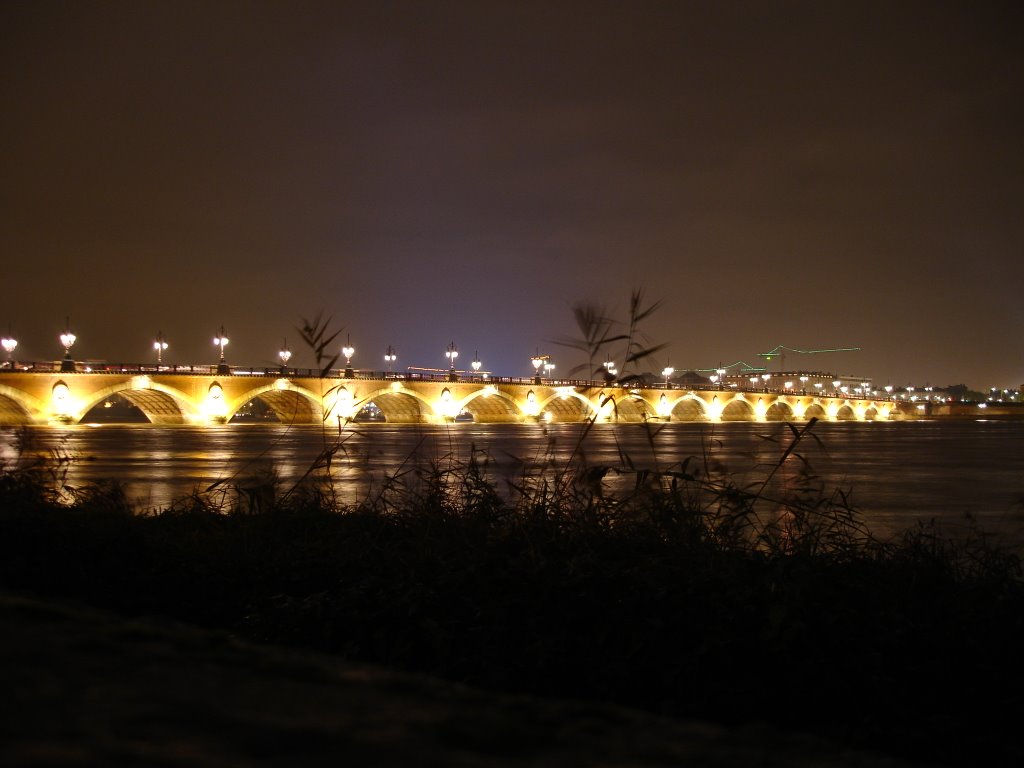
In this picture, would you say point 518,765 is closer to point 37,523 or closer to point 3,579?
point 3,579

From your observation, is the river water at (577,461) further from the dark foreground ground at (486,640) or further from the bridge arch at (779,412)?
the bridge arch at (779,412)

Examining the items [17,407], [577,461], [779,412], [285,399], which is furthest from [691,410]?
[577,461]

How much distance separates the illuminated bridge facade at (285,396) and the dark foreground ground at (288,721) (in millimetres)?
36115

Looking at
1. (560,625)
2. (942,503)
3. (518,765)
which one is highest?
(518,765)

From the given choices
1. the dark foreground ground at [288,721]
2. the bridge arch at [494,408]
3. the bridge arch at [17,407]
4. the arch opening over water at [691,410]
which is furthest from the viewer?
the arch opening over water at [691,410]

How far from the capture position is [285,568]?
17.6 feet

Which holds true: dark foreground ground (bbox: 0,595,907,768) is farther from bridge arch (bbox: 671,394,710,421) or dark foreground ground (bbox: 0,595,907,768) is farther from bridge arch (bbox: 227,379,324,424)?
bridge arch (bbox: 671,394,710,421)

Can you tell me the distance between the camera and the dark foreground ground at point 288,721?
5.53 ft

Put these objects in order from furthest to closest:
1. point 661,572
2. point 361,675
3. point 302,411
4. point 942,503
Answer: point 302,411 < point 942,503 < point 661,572 < point 361,675

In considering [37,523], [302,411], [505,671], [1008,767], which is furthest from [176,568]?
[302,411]

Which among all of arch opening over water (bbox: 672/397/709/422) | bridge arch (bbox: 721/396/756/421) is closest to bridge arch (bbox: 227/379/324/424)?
arch opening over water (bbox: 672/397/709/422)

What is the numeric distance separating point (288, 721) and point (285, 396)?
75.0 m

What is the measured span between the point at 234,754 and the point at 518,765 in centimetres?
57

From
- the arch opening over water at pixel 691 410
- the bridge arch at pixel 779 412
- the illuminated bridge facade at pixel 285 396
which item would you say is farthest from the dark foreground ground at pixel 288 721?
the bridge arch at pixel 779 412
